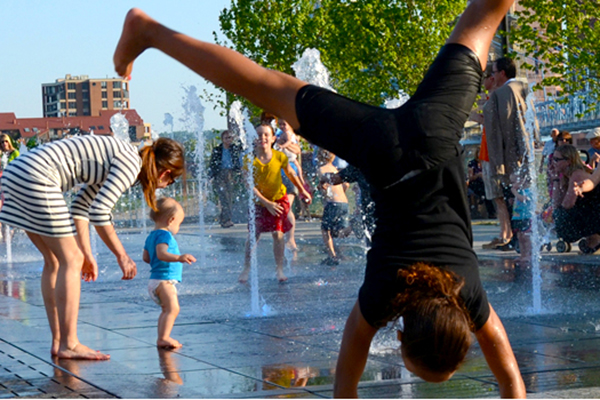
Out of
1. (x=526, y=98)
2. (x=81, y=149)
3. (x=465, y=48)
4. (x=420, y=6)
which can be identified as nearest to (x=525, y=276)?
(x=526, y=98)

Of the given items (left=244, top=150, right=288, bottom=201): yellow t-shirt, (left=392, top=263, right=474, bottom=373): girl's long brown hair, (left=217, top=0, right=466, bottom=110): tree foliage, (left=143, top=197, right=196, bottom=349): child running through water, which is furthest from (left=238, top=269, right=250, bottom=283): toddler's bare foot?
(left=217, top=0, right=466, bottom=110): tree foliage

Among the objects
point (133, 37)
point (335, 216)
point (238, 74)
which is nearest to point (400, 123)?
point (238, 74)

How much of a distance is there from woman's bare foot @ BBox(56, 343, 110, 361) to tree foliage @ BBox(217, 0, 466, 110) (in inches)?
1138

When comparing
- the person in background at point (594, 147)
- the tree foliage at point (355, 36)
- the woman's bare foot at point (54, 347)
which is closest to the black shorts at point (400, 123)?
the woman's bare foot at point (54, 347)

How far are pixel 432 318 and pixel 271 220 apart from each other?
23.2ft

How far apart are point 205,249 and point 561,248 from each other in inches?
232

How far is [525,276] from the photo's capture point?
9.95m

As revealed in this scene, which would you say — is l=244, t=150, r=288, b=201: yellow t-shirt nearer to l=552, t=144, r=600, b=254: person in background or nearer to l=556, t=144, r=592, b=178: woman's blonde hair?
l=552, t=144, r=600, b=254: person in background

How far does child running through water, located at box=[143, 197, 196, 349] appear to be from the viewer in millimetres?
6484

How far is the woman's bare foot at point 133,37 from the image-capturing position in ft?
13.3

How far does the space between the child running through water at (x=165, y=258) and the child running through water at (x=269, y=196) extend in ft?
11.5

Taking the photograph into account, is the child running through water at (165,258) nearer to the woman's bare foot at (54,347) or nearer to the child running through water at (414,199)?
the woman's bare foot at (54,347)

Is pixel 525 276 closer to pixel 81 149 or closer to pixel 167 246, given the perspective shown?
pixel 167 246

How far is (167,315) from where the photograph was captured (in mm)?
6383
